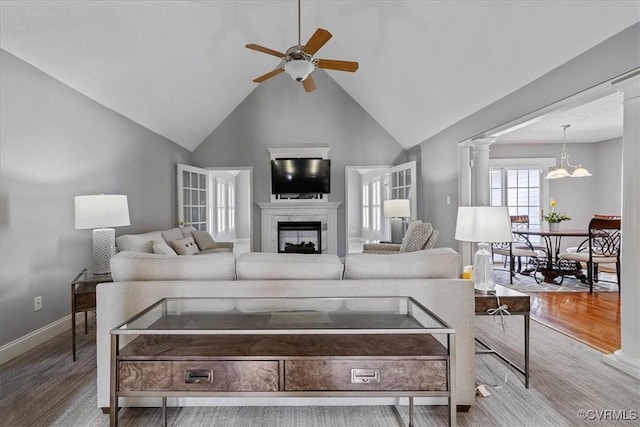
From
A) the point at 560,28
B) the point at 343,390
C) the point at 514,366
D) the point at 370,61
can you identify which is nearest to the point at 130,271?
the point at 343,390

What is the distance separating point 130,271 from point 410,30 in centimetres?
360

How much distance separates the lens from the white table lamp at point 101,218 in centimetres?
263

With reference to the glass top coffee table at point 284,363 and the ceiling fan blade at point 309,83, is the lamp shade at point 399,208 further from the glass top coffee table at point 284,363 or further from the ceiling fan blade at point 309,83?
the glass top coffee table at point 284,363

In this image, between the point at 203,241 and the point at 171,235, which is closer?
the point at 171,235

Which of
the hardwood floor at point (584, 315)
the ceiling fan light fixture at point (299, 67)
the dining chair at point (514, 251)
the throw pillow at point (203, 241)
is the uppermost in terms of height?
the ceiling fan light fixture at point (299, 67)

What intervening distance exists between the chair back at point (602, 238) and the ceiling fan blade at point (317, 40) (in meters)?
4.11

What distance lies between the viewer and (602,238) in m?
4.28

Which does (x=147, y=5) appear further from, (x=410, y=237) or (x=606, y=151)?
(x=606, y=151)

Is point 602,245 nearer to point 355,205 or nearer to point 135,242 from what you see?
point 135,242

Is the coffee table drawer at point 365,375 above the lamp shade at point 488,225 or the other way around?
the other way around

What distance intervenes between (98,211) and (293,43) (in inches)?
152

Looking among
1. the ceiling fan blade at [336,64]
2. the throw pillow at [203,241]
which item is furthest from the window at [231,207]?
the ceiling fan blade at [336,64]

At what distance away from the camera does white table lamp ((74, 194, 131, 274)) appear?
263 cm

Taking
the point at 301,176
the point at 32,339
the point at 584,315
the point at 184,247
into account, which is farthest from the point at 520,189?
the point at 32,339
